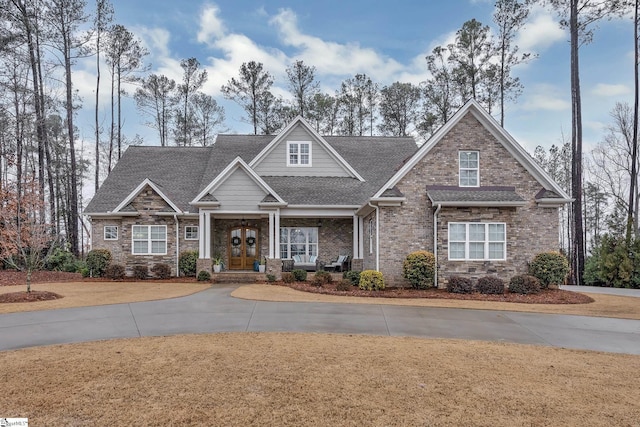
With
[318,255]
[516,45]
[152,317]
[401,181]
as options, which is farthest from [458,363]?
[516,45]

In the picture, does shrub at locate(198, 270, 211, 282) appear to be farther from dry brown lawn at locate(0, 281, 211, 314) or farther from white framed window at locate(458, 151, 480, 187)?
white framed window at locate(458, 151, 480, 187)

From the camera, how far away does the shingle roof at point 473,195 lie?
15.0 metres

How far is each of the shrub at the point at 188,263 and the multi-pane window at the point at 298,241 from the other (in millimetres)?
4411

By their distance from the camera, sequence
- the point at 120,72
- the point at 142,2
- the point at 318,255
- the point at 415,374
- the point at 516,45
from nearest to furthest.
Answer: the point at 415,374, the point at 142,2, the point at 318,255, the point at 516,45, the point at 120,72

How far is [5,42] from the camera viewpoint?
74.3ft

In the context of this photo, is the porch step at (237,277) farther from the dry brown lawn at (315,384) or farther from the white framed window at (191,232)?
the dry brown lawn at (315,384)

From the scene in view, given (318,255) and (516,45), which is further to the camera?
(516,45)

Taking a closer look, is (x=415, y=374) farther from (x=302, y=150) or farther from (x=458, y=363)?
(x=302, y=150)

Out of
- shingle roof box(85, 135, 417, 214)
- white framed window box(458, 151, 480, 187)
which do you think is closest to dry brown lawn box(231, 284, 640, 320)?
white framed window box(458, 151, 480, 187)

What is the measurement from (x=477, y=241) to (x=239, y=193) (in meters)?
10.2

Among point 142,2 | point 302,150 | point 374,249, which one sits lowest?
point 374,249

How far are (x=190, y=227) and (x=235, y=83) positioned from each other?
18.8 metres

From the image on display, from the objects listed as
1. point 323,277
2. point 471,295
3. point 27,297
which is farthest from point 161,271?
point 471,295

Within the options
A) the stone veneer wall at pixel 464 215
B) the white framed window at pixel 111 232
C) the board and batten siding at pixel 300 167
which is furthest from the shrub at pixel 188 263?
the stone veneer wall at pixel 464 215
